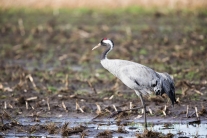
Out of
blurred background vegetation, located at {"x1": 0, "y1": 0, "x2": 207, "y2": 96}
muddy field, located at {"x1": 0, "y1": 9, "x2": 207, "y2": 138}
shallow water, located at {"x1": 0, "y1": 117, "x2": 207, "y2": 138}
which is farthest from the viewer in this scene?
blurred background vegetation, located at {"x1": 0, "y1": 0, "x2": 207, "y2": 96}

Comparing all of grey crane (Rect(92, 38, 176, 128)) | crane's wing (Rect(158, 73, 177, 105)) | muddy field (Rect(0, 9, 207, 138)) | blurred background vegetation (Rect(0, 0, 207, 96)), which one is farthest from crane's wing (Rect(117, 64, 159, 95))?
blurred background vegetation (Rect(0, 0, 207, 96))

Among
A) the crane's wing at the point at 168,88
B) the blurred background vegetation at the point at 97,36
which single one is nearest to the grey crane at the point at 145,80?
the crane's wing at the point at 168,88

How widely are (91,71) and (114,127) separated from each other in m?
4.32

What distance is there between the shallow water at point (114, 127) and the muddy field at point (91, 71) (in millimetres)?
15

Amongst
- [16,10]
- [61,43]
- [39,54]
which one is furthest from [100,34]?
[16,10]

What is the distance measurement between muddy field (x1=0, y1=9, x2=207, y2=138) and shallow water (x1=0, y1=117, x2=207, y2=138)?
2 centimetres

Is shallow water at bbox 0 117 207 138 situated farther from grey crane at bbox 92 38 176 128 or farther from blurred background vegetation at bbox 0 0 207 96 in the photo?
blurred background vegetation at bbox 0 0 207 96

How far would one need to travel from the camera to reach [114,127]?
8.34m

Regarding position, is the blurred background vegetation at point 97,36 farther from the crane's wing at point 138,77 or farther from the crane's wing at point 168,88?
the crane's wing at point 138,77

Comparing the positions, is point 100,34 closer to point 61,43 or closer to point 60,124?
point 61,43

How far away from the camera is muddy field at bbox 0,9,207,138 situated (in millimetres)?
8484

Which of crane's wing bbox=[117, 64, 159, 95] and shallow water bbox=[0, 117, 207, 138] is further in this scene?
crane's wing bbox=[117, 64, 159, 95]

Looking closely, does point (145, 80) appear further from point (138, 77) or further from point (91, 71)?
point (91, 71)

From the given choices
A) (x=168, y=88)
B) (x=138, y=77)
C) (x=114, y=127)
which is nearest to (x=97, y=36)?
(x=138, y=77)
